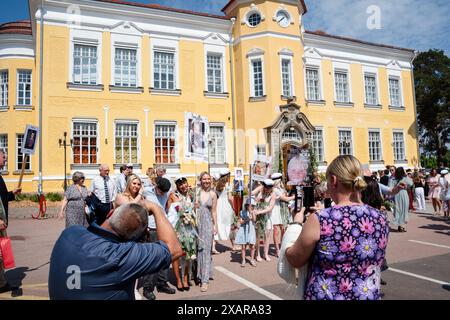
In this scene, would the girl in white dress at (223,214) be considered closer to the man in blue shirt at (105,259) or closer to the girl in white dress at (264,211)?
the girl in white dress at (264,211)

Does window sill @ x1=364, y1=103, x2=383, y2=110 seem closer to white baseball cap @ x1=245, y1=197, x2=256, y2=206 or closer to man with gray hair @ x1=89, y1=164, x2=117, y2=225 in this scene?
white baseball cap @ x1=245, y1=197, x2=256, y2=206

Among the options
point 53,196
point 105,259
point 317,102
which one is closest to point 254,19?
point 317,102

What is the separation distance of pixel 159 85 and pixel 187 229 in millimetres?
15250

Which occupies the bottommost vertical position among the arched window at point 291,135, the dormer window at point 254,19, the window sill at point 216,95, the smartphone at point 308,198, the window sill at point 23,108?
the smartphone at point 308,198

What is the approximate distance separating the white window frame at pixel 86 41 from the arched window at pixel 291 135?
1142 centimetres

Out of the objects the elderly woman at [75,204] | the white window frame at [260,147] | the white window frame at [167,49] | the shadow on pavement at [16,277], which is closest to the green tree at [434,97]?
the white window frame at [260,147]

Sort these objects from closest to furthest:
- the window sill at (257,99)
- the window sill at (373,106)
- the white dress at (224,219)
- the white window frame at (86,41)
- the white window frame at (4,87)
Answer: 1. the white dress at (224,219)
2. the white window frame at (86,41)
3. the white window frame at (4,87)
4. the window sill at (257,99)
5. the window sill at (373,106)

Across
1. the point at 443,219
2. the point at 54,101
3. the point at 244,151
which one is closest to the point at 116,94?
the point at 54,101

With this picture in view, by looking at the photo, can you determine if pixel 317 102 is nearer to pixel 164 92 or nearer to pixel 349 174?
pixel 164 92

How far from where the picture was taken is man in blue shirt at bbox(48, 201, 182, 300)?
5.88 ft

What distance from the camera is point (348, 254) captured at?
6.26 feet

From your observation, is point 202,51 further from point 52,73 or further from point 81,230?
point 81,230

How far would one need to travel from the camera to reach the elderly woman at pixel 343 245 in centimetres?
189
